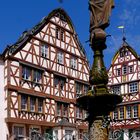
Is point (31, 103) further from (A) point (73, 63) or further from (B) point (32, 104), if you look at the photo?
(A) point (73, 63)

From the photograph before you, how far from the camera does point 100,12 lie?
7.45 m

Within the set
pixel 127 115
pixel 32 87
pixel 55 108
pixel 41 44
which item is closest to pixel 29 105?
pixel 32 87

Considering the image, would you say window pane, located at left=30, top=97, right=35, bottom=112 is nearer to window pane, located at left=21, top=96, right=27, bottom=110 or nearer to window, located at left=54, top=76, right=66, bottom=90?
window pane, located at left=21, top=96, right=27, bottom=110

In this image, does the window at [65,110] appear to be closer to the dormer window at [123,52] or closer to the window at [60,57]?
the window at [60,57]

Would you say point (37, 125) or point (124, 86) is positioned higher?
point (124, 86)

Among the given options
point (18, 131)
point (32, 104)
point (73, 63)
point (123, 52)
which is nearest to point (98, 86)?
point (18, 131)

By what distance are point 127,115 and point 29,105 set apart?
12321 millimetres

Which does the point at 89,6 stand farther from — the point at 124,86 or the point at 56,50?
the point at 124,86

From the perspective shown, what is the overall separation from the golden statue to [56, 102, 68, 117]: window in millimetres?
23353

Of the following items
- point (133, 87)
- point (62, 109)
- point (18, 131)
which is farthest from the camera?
point (133, 87)

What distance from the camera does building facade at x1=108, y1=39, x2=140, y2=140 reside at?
35.2 meters

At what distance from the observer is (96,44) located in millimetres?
7594

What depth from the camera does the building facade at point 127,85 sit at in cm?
3525

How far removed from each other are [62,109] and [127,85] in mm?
8687
